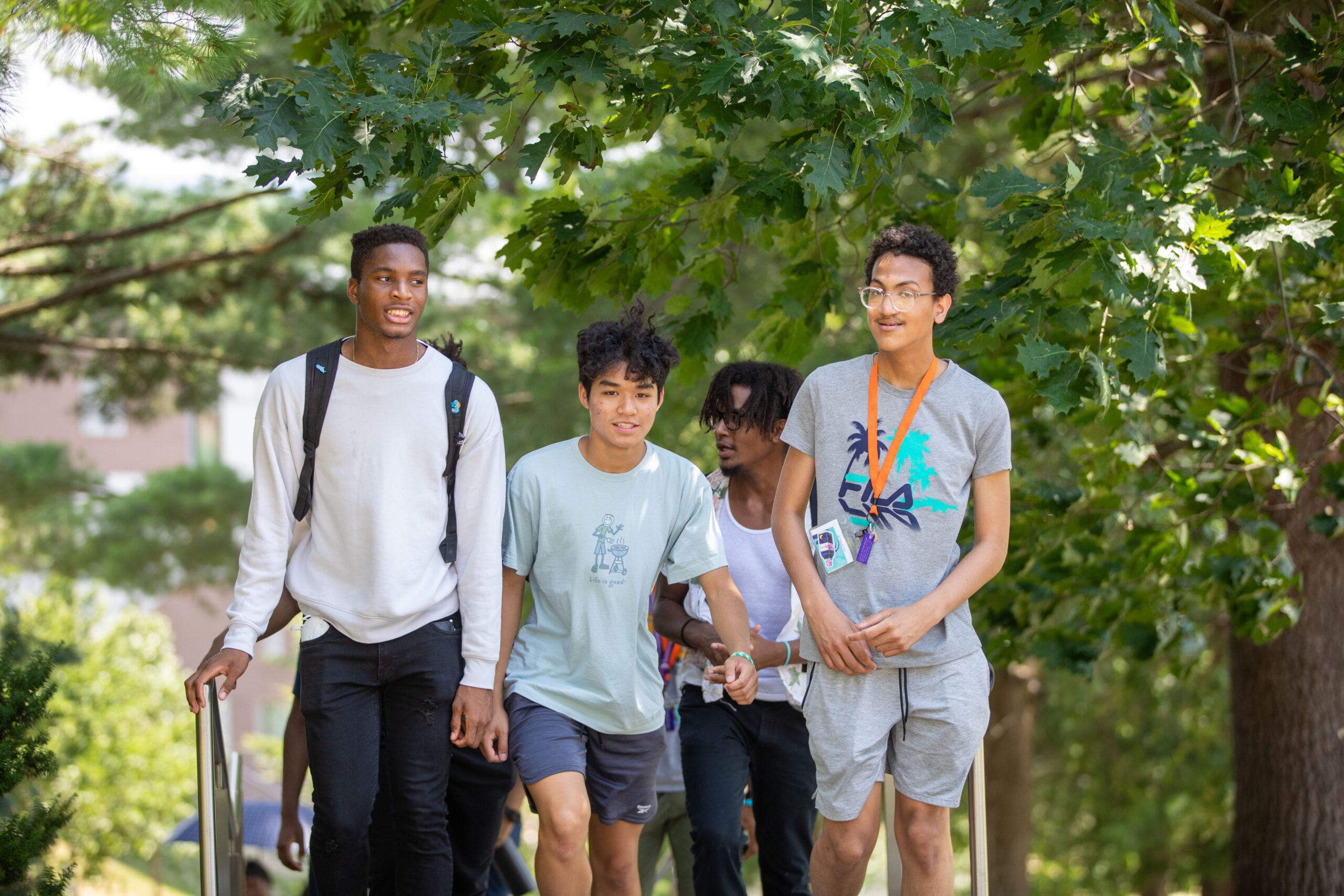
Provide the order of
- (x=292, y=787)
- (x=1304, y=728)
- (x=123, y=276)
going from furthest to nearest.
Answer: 1. (x=123, y=276)
2. (x=1304, y=728)
3. (x=292, y=787)

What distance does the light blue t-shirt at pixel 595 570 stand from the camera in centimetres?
322

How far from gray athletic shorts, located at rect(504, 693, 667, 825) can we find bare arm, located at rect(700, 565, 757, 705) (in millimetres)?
333

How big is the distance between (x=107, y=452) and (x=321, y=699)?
2729cm

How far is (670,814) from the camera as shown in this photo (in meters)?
4.43

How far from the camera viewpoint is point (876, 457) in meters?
3.13

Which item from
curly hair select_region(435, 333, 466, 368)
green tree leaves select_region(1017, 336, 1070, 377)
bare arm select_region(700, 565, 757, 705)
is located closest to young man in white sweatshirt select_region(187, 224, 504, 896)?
curly hair select_region(435, 333, 466, 368)

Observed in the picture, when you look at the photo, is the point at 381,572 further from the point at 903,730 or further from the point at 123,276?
the point at 123,276

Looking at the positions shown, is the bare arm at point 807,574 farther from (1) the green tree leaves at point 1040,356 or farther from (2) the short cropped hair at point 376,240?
(2) the short cropped hair at point 376,240

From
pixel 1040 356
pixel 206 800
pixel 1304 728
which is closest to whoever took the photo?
pixel 206 800

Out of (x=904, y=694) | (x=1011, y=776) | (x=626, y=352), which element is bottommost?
(x=1011, y=776)

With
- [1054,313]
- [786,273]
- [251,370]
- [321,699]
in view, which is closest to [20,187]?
[251,370]

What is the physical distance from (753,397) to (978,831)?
1.53m

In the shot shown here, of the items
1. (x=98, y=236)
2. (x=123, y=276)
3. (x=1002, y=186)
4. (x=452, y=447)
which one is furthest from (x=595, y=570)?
(x=123, y=276)

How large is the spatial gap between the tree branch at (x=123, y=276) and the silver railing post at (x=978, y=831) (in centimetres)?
722
